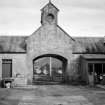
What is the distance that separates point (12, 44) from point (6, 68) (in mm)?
3386

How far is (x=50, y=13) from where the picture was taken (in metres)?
29.7

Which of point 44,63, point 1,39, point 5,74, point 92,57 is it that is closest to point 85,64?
point 92,57

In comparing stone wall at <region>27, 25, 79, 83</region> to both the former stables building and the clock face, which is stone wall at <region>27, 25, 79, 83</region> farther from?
the clock face

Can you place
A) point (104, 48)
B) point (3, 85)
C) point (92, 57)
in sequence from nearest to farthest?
point (3, 85) → point (92, 57) → point (104, 48)

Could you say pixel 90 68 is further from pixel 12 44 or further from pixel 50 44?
pixel 12 44

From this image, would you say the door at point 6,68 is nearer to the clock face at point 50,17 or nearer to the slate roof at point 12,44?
the slate roof at point 12,44

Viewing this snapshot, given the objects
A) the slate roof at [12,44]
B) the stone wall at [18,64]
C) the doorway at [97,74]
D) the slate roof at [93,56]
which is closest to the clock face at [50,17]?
the slate roof at [12,44]

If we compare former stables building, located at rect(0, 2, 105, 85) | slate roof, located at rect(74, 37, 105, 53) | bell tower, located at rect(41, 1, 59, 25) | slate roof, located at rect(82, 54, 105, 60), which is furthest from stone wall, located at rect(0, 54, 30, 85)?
slate roof, located at rect(82, 54, 105, 60)

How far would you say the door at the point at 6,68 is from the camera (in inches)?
1136

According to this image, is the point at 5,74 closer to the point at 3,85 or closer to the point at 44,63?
the point at 3,85

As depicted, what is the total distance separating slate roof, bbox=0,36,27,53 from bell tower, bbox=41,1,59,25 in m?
4.13

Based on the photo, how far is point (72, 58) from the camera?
29594 mm

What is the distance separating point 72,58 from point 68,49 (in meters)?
1.25

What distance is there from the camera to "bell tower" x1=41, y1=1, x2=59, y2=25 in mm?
29464
